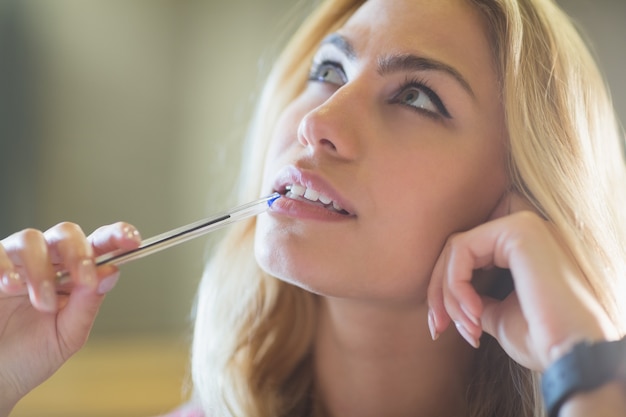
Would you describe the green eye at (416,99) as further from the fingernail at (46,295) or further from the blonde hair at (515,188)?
the fingernail at (46,295)

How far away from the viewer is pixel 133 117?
7.16 ft

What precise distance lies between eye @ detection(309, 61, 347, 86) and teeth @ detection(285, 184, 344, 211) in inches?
9.1

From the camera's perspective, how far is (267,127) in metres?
1.32

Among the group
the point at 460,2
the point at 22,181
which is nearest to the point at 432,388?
A: the point at 460,2

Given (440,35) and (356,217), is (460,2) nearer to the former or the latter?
(440,35)

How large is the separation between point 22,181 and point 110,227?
53.8 inches

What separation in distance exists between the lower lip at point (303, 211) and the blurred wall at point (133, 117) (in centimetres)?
109

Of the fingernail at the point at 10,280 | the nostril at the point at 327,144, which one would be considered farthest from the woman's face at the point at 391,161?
the fingernail at the point at 10,280

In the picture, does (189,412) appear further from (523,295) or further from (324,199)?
(523,295)

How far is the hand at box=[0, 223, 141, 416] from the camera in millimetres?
782

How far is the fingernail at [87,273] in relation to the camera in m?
0.78

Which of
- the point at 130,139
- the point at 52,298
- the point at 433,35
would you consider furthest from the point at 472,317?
the point at 130,139

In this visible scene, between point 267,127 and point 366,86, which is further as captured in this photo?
point 267,127

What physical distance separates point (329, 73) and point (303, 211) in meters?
0.30
